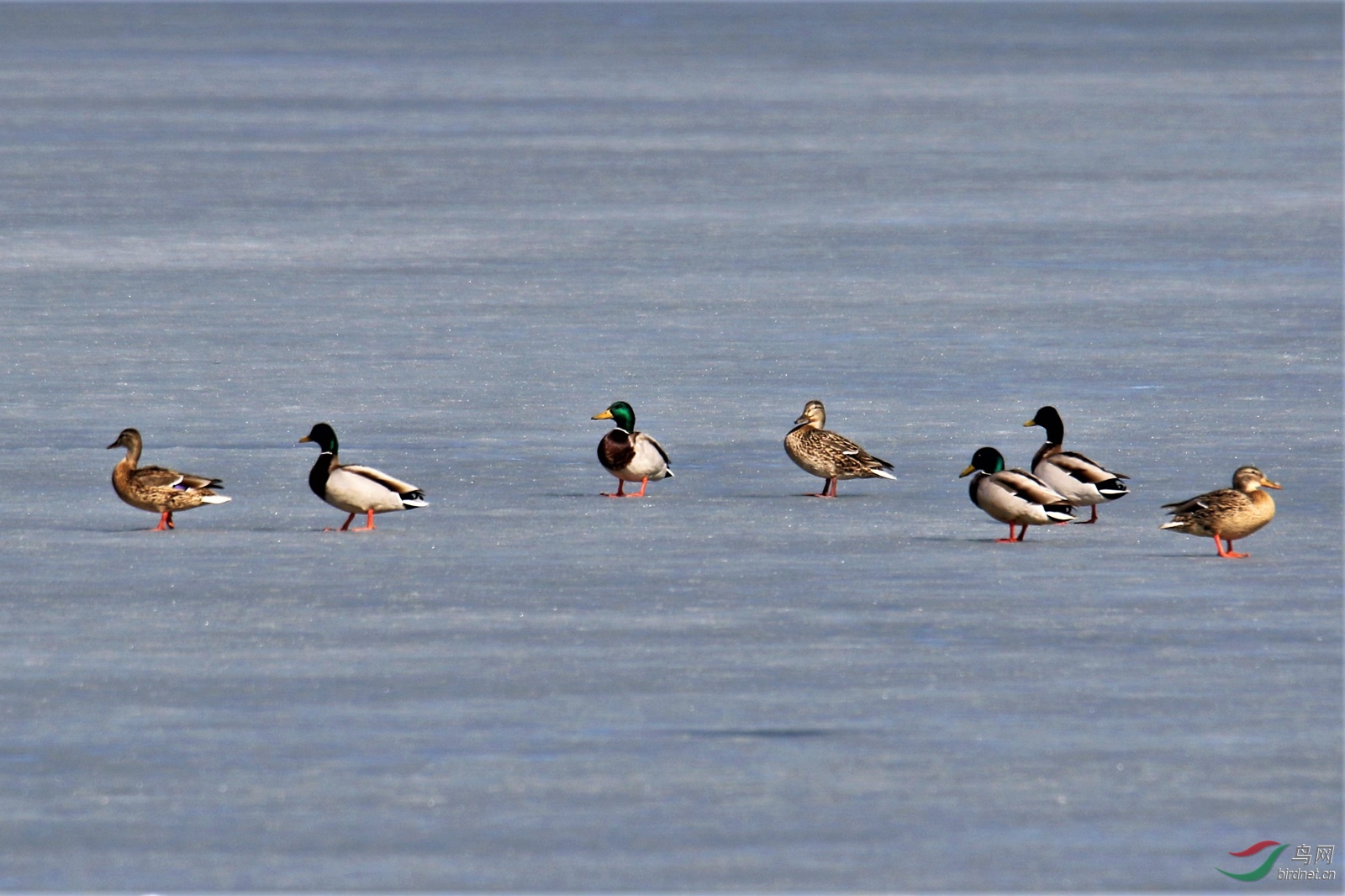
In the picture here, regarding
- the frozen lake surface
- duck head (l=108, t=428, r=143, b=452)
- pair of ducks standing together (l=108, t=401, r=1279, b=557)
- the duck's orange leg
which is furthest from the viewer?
the duck's orange leg

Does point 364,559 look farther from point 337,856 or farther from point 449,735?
point 337,856

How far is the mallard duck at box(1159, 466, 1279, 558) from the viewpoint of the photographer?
33.9 feet

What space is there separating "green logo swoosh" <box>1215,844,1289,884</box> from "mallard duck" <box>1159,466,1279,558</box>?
3.80 metres

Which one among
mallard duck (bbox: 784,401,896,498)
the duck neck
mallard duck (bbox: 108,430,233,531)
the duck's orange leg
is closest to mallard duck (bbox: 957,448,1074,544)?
mallard duck (bbox: 784,401,896,498)

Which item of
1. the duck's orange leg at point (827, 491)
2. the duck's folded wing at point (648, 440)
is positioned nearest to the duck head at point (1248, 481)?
the duck's orange leg at point (827, 491)

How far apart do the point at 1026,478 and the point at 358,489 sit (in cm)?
295

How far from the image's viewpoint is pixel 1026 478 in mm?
10875

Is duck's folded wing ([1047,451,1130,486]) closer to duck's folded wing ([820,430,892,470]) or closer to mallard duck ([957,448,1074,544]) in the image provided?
mallard duck ([957,448,1074,544])

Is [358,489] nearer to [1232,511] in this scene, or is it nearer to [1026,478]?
[1026,478]

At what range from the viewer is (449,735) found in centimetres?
767

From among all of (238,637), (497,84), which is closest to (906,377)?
(238,637)

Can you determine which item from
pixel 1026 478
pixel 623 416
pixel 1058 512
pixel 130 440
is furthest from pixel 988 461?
pixel 130 440

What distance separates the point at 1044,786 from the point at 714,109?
35.6 m

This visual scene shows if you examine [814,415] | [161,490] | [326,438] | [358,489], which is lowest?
[161,490]
